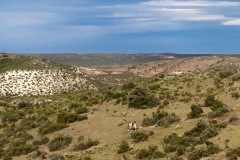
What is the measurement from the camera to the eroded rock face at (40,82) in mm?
98919

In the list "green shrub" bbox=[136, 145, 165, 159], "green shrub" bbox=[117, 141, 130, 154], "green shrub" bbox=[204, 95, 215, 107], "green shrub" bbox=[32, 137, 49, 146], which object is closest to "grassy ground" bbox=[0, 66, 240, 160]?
"green shrub" bbox=[117, 141, 130, 154]

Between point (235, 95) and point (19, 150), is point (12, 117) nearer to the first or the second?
point (19, 150)

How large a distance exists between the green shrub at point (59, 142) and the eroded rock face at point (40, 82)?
59.7 meters

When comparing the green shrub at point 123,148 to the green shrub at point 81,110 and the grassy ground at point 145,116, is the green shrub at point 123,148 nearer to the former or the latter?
the grassy ground at point 145,116

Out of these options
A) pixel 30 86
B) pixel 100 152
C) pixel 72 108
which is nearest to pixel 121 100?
pixel 72 108

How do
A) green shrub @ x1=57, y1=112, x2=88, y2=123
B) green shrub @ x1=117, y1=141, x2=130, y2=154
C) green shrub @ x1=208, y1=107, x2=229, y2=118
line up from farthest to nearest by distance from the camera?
green shrub @ x1=57, y1=112, x2=88, y2=123, green shrub @ x1=208, y1=107, x2=229, y2=118, green shrub @ x1=117, y1=141, x2=130, y2=154

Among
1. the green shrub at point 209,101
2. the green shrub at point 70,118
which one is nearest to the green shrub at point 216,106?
the green shrub at point 209,101

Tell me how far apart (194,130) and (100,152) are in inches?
281

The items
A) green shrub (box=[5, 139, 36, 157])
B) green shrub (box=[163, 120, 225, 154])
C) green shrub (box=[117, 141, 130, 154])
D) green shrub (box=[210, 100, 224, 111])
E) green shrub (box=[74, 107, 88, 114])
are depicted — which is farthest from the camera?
green shrub (box=[74, 107, 88, 114])

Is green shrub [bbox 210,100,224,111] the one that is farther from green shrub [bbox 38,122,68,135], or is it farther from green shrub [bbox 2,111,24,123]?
green shrub [bbox 2,111,24,123]

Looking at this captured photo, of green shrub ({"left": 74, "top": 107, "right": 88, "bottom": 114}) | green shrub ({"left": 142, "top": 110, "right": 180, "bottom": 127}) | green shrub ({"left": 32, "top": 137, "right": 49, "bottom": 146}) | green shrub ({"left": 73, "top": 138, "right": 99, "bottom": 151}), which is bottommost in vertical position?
green shrub ({"left": 32, "top": 137, "right": 49, "bottom": 146})

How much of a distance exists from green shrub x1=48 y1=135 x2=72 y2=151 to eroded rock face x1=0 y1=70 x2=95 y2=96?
196 feet

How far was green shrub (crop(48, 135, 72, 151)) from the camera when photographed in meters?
36.8

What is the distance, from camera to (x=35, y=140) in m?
40.2
